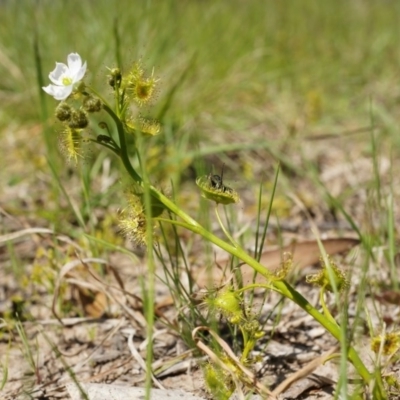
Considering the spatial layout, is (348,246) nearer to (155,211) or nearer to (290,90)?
(155,211)

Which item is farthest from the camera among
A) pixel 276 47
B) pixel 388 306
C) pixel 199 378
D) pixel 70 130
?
pixel 276 47

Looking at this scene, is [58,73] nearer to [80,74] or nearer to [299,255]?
[80,74]

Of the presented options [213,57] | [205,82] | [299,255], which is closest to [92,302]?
[299,255]

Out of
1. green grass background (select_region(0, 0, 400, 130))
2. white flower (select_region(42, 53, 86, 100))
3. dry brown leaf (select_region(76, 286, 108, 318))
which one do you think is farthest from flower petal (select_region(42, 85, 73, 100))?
green grass background (select_region(0, 0, 400, 130))

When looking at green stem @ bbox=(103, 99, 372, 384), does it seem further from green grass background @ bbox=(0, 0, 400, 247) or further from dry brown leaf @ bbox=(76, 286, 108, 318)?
green grass background @ bbox=(0, 0, 400, 247)

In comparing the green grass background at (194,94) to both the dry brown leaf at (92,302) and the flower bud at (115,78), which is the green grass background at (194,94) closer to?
the dry brown leaf at (92,302)

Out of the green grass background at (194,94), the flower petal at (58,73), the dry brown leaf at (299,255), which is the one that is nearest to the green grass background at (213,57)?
the green grass background at (194,94)

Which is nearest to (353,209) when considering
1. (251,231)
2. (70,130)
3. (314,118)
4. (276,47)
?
(251,231)
